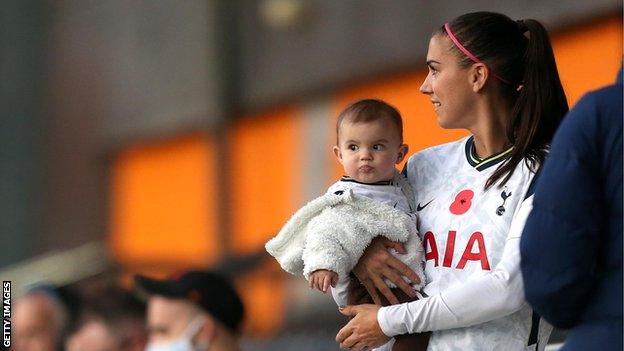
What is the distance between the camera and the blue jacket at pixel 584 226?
1904 millimetres

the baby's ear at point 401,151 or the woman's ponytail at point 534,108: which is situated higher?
the woman's ponytail at point 534,108

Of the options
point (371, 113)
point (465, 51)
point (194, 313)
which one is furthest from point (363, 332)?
point (194, 313)

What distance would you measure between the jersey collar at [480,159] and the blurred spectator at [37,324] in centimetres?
213

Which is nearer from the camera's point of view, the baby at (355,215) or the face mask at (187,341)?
the baby at (355,215)

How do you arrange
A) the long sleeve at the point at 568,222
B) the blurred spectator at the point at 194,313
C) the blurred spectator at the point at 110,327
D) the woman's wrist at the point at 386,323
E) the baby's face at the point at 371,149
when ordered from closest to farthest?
the long sleeve at the point at 568,222
the woman's wrist at the point at 386,323
the baby's face at the point at 371,149
the blurred spectator at the point at 194,313
the blurred spectator at the point at 110,327

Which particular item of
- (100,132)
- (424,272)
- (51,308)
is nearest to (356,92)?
(100,132)

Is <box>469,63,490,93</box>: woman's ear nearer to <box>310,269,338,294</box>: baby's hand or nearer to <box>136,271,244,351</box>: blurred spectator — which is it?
<box>310,269,338,294</box>: baby's hand

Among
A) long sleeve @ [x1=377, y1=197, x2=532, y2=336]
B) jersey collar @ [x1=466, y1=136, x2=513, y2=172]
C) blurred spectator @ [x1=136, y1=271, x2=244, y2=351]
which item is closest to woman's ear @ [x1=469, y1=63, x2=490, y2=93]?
jersey collar @ [x1=466, y1=136, x2=513, y2=172]

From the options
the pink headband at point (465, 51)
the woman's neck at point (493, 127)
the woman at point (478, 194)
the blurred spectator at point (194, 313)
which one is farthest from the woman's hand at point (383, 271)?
the blurred spectator at point (194, 313)

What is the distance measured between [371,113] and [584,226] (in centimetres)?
64

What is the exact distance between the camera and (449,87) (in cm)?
232

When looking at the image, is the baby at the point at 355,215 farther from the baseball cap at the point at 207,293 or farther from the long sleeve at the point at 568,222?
the baseball cap at the point at 207,293

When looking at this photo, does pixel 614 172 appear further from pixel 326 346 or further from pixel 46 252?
pixel 46 252

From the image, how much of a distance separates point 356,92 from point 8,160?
9.02 feet
